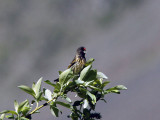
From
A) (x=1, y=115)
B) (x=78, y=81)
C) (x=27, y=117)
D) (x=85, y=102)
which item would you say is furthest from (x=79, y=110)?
(x=1, y=115)

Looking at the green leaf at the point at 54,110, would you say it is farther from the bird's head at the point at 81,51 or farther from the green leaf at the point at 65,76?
the bird's head at the point at 81,51

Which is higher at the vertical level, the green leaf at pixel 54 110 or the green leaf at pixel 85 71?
the green leaf at pixel 85 71

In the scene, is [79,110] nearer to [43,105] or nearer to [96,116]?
[96,116]

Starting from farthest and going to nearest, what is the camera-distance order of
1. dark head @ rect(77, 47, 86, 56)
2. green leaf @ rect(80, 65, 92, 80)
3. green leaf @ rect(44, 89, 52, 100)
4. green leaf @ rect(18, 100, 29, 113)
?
dark head @ rect(77, 47, 86, 56) < green leaf @ rect(80, 65, 92, 80) < green leaf @ rect(44, 89, 52, 100) < green leaf @ rect(18, 100, 29, 113)

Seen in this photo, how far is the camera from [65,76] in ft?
12.0

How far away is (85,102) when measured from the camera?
12.4ft

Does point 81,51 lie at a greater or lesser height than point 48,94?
greater

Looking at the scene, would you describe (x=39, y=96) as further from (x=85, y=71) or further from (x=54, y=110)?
(x=85, y=71)

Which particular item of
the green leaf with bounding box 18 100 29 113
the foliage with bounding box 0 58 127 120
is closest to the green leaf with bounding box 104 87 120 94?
the foliage with bounding box 0 58 127 120

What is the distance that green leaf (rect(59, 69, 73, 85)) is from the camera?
3.63m

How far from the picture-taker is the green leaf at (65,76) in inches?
143

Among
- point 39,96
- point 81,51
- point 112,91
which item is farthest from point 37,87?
point 81,51

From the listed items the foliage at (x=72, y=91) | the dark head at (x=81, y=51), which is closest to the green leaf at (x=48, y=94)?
the foliage at (x=72, y=91)

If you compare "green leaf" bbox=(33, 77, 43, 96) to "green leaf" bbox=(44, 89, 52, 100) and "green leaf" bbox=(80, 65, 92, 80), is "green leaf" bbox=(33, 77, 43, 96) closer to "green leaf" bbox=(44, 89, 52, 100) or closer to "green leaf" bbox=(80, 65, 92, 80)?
"green leaf" bbox=(44, 89, 52, 100)
